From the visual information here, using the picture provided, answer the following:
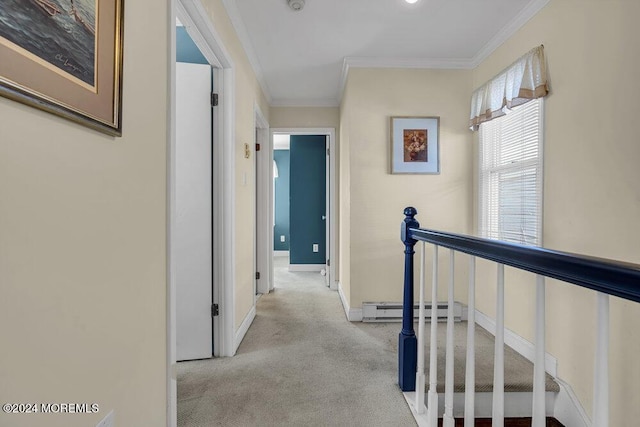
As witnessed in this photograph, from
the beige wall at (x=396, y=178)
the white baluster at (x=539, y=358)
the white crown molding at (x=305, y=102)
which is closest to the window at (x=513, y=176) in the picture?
the beige wall at (x=396, y=178)

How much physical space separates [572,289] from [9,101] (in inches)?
96.5

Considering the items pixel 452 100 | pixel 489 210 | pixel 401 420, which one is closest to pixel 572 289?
pixel 489 210

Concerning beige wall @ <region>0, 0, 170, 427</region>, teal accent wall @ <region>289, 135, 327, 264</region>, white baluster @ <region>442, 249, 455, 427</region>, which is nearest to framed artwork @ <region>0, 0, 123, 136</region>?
beige wall @ <region>0, 0, 170, 427</region>

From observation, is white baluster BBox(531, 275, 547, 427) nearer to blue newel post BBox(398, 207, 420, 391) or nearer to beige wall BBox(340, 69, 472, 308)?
blue newel post BBox(398, 207, 420, 391)

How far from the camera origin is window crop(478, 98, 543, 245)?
2.07m

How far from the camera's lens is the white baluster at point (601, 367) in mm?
583

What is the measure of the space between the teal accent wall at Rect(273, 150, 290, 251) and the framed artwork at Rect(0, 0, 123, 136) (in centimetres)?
612

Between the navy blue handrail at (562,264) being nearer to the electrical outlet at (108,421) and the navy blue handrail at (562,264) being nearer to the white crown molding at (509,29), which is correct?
the electrical outlet at (108,421)

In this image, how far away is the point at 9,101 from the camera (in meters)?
0.59

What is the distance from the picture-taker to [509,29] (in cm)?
232

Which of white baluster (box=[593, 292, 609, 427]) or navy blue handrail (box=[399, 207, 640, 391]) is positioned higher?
navy blue handrail (box=[399, 207, 640, 391])

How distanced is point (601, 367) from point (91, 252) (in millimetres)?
1221

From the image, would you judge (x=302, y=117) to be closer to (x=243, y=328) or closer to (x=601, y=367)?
(x=243, y=328)

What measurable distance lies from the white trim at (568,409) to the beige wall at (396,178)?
115 centimetres
